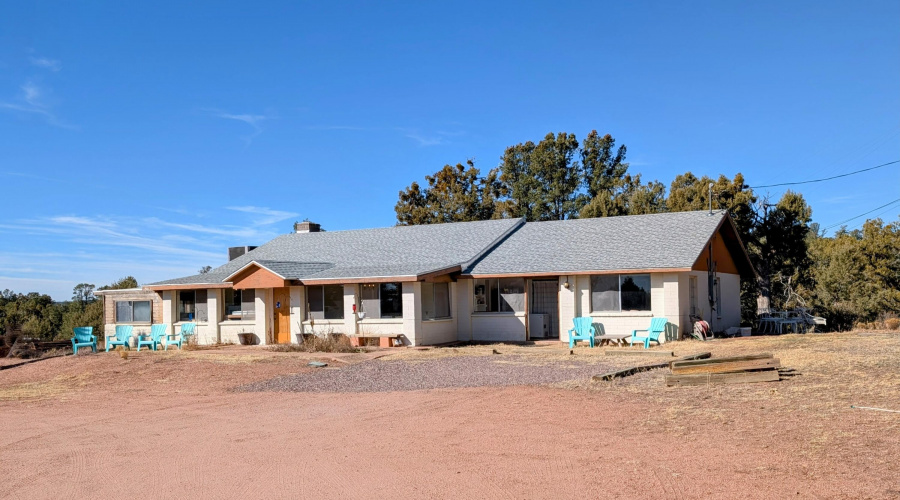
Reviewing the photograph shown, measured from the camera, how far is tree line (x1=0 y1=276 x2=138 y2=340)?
1865 inches

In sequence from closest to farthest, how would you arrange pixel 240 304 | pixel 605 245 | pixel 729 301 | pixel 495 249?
pixel 605 245 < pixel 240 304 < pixel 495 249 < pixel 729 301

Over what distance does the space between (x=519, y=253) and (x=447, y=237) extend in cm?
451

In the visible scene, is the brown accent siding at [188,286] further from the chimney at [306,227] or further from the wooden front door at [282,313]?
the chimney at [306,227]

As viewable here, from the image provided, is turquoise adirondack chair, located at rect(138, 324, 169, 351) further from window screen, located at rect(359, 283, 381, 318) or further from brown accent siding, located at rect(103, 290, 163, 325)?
window screen, located at rect(359, 283, 381, 318)

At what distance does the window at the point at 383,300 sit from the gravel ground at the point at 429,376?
602 centimetres

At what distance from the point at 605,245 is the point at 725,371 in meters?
13.5

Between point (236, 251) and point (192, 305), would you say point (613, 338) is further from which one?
point (236, 251)

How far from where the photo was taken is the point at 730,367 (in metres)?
12.5

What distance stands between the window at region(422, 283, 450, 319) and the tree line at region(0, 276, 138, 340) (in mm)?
27803

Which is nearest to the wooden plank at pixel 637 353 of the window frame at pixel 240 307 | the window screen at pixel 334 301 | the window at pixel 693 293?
the window at pixel 693 293

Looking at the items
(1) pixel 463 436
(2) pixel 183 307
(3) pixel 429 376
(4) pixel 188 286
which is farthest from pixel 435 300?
(1) pixel 463 436

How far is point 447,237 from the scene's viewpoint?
3019 centimetres

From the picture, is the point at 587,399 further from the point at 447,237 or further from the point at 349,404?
the point at 447,237

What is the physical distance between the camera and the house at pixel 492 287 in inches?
918
